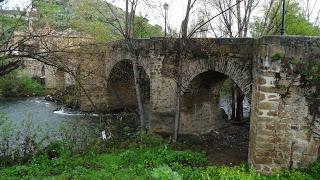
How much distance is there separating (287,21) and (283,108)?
29.3ft

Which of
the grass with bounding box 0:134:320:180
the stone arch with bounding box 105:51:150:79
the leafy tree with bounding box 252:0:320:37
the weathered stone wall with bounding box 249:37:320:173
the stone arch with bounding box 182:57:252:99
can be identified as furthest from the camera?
the leafy tree with bounding box 252:0:320:37

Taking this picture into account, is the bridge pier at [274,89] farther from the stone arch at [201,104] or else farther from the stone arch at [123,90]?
the stone arch at [123,90]

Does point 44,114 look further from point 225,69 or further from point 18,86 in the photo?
point 225,69

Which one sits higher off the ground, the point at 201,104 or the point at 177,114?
the point at 201,104

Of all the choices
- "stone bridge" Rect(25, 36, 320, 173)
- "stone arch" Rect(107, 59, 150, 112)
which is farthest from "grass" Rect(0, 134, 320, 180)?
"stone arch" Rect(107, 59, 150, 112)

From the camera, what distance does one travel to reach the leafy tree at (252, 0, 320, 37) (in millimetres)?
16531

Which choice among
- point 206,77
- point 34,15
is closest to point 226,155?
point 206,77

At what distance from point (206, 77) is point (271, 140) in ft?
16.3

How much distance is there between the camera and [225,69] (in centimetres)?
1210

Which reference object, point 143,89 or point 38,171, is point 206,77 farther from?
point 143,89

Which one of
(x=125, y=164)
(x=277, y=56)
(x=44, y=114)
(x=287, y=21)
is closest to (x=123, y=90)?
(x=44, y=114)

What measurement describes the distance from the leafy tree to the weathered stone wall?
7471 millimetres

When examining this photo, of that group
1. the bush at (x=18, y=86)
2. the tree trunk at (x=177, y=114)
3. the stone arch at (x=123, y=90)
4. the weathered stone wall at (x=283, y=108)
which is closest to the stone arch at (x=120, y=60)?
the stone arch at (x=123, y=90)

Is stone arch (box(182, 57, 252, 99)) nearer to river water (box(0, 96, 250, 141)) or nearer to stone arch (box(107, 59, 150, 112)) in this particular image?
river water (box(0, 96, 250, 141))
